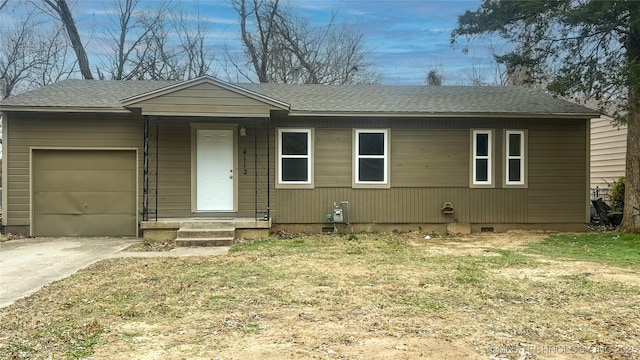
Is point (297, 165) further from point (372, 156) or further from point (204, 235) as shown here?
point (204, 235)

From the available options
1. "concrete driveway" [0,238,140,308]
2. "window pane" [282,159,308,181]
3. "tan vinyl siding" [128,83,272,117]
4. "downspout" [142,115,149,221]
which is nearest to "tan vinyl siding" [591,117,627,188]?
"window pane" [282,159,308,181]

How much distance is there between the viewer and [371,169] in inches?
426

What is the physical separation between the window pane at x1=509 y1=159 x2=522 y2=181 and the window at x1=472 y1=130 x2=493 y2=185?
52cm

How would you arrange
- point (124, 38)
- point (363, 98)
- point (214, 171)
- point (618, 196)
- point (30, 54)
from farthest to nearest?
point (124, 38), point (30, 54), point (618, 196), point (363, 98), point (214, 171)

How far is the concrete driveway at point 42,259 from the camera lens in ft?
18.4

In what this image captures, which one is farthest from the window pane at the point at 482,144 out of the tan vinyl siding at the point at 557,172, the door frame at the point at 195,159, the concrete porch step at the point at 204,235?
the concrete porch step at the point at 204,235

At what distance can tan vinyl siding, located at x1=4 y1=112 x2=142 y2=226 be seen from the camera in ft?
32.8

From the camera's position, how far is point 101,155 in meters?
10.4

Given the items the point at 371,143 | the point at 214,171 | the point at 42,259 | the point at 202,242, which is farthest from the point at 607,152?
the point at 42,259

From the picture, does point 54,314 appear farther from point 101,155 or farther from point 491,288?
point 101,155

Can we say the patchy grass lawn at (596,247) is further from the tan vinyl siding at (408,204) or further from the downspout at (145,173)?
the downspout at (145,173)

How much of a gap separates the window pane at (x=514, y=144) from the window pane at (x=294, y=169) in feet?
16.1

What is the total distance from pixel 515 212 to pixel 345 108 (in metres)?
4.71

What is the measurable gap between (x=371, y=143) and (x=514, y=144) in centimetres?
344
